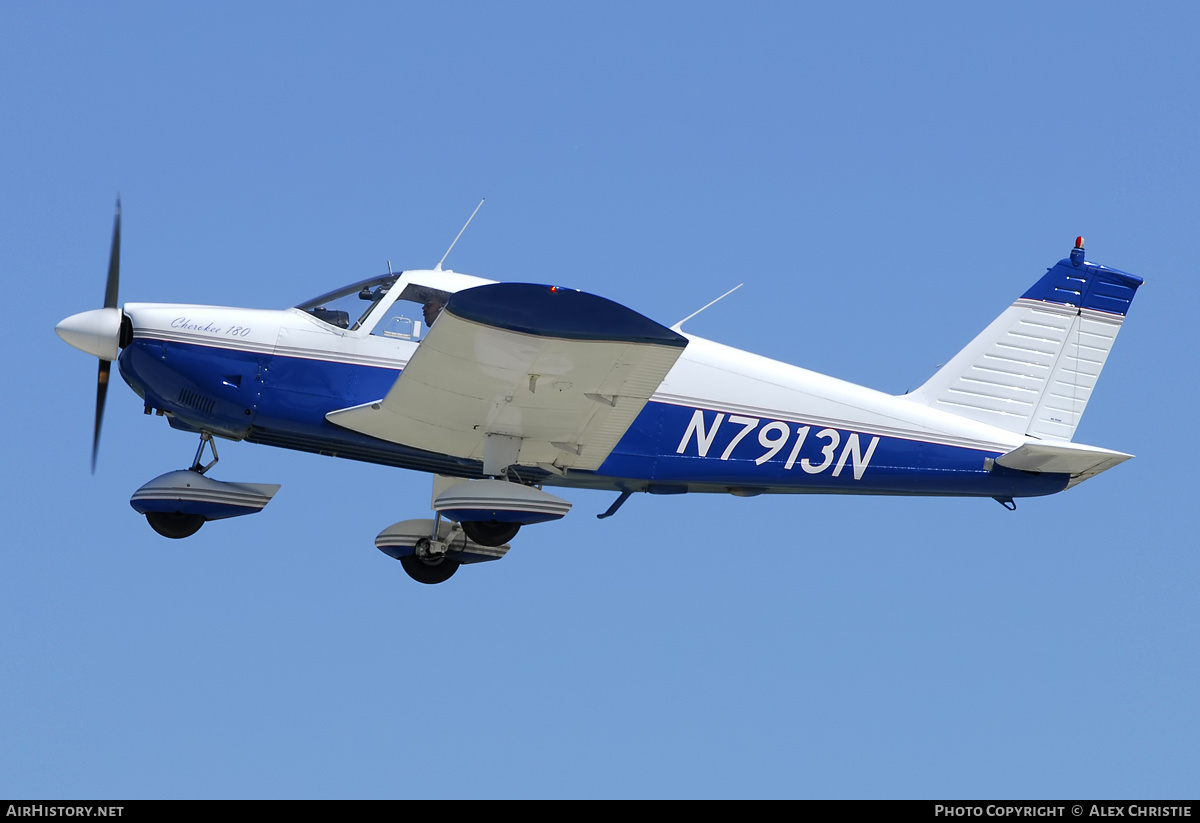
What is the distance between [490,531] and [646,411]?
1683 mm

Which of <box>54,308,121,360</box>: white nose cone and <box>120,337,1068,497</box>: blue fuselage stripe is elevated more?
<box>54,308,121,360</box>: white nose cone

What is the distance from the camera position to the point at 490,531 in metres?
11.1

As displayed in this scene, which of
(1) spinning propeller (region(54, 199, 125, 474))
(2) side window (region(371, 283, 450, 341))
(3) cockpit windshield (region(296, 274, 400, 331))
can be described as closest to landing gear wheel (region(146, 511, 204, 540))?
(1) spinning propeller (region(54, 199, 125, 474))

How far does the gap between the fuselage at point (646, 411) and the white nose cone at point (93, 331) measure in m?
0.15

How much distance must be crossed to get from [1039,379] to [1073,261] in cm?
124

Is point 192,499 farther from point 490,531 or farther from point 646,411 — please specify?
point 646,411

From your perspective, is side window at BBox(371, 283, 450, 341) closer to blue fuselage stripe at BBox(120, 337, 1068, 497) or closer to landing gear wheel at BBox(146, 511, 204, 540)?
blue fuselage stripe at BBox(120, 337, 1068, 497)

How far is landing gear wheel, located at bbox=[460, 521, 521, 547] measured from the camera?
1104 cm

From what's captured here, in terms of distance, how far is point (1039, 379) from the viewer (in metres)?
12.9

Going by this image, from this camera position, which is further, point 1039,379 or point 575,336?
point 1039,379

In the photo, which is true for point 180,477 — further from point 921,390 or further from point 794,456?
point 921,390

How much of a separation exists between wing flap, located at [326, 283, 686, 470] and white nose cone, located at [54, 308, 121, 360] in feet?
6.03

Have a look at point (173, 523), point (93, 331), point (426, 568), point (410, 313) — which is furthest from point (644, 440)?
point (93, 331)
